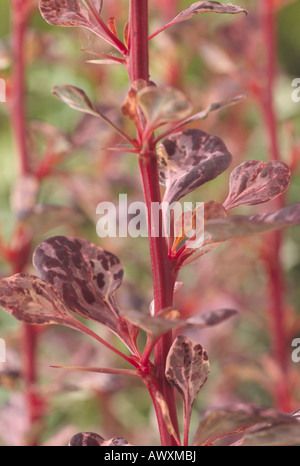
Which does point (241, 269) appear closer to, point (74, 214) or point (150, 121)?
point (74, 214)

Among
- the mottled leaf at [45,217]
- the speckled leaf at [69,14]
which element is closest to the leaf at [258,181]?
the speckled leaf at [69,14]

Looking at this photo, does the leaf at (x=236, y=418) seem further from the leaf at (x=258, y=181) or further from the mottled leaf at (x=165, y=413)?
the leaf at (x=258, y=181)

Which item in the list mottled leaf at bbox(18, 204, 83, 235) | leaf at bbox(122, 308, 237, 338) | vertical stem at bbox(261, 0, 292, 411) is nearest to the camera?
leaf at bbox(122, 308, 237, 338)

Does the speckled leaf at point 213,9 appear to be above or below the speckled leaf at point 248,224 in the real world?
above

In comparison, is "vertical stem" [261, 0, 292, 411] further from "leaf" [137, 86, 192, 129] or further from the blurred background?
"leaf" [137, 86, 192, 129]

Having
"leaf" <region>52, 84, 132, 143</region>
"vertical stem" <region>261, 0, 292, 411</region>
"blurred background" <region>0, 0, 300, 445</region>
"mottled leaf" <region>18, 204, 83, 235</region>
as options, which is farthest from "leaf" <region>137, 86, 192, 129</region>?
"vertical stem" <region>261, 0, 292, 411</region>

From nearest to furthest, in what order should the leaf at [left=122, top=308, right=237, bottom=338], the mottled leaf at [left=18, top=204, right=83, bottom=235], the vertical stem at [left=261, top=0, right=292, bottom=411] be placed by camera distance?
the leaf at [left=122, top=308, right=237, bottom=338], the mottled leaf at [left=18, top=204, right=83, bottom=235], the vertical stem at [left=261, top=0, right=292, bottom=411]
